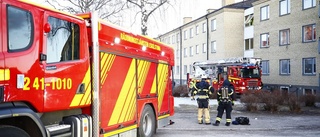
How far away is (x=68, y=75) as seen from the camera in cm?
Result: 518

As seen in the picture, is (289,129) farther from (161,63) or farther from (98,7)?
(98,7)

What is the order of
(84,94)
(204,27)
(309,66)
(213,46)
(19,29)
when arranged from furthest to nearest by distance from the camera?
(204,27)
(213,46)
(309,66)
(84,94)
(19,29)

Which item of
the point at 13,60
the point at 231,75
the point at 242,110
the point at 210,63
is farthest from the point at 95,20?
the point at 210,63

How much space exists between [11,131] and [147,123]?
460 centimetres

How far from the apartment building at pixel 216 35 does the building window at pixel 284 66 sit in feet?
24.8

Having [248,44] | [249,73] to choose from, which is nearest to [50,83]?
[249,73]

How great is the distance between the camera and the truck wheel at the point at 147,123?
7977 millimetres

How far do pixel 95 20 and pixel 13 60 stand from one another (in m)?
1.92

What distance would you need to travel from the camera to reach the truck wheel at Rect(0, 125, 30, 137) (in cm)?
405

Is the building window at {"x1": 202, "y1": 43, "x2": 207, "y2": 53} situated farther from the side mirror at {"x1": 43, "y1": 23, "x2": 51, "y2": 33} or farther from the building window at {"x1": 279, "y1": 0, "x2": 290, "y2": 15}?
the side mirror at {"x1": 43, "y1": 23, "x2": 51, "y2": 33}

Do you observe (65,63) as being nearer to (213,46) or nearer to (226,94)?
(226,94)

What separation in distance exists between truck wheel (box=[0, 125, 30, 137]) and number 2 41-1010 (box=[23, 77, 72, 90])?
1.68 feet

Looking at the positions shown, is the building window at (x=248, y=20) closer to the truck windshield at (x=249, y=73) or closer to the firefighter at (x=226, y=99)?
the truck windshield at (x=249, y=73)

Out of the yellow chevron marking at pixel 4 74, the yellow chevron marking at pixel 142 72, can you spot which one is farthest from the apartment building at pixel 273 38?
the yellow chevron marking at pixel 4 74
